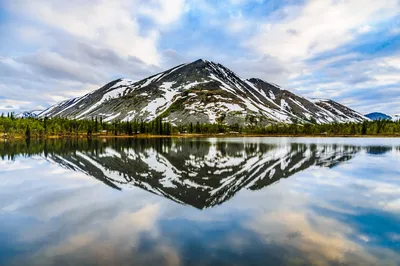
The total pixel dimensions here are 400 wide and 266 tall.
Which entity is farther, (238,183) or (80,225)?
(238,183)

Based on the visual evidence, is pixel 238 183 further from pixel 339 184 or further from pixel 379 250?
pixel 379 250

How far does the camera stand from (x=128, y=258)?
35.5 feet

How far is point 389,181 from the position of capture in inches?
1084

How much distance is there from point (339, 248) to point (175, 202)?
35.7ft

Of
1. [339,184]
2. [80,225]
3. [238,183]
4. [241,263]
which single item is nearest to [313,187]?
[339,184]

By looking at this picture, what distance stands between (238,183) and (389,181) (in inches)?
575

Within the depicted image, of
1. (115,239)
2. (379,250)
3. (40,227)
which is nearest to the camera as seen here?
(379,250)

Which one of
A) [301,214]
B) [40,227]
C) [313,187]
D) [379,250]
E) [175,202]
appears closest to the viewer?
[379,250]

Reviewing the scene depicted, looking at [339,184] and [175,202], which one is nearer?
[175,202]

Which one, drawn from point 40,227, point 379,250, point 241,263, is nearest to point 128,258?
point 241,263

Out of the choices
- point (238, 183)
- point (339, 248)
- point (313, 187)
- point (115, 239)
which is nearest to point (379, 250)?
point (339, 248)

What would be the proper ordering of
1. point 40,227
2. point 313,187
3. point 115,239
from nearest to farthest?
1. point 115,239
2. point 40,227
3. point 313,187

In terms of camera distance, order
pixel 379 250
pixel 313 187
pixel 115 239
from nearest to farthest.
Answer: pixel 379 250 < pixel 115 239 < pixel 313 187

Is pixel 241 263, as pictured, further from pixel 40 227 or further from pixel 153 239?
pixel 40 227
